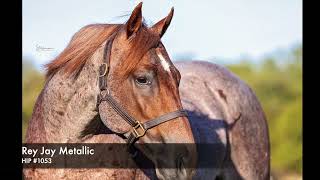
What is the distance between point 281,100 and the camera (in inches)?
473

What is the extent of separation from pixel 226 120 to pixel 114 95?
136cm

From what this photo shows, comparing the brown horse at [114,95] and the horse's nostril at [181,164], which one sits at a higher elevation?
the brown horse at [114,95]

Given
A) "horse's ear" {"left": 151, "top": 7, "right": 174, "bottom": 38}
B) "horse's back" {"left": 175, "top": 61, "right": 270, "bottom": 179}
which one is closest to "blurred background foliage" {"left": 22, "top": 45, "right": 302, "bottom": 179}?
"horse's back" {"left": 175, "top": 61, "right": 270, "bottom": 179}

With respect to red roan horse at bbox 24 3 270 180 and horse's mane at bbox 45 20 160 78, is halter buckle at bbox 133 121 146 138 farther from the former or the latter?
horse's mane at bbox 45 20 160 78

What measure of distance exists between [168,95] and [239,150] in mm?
1370

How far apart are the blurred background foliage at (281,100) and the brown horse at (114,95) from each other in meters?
5.42

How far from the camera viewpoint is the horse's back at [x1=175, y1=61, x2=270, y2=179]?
12.8 ft

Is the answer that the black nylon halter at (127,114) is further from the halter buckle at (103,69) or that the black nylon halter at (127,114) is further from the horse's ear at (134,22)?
the horse's ear at (134,22)

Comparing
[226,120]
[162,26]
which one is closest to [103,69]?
[162,26]

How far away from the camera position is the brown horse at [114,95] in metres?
2.80

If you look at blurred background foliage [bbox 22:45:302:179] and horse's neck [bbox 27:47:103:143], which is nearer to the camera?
horse's neck [bbox 27:47:103:143]

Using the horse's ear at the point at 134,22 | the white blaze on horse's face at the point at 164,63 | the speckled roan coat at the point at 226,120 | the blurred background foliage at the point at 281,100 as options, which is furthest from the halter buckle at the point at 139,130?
the blurred background foliage at the point at 281,100
